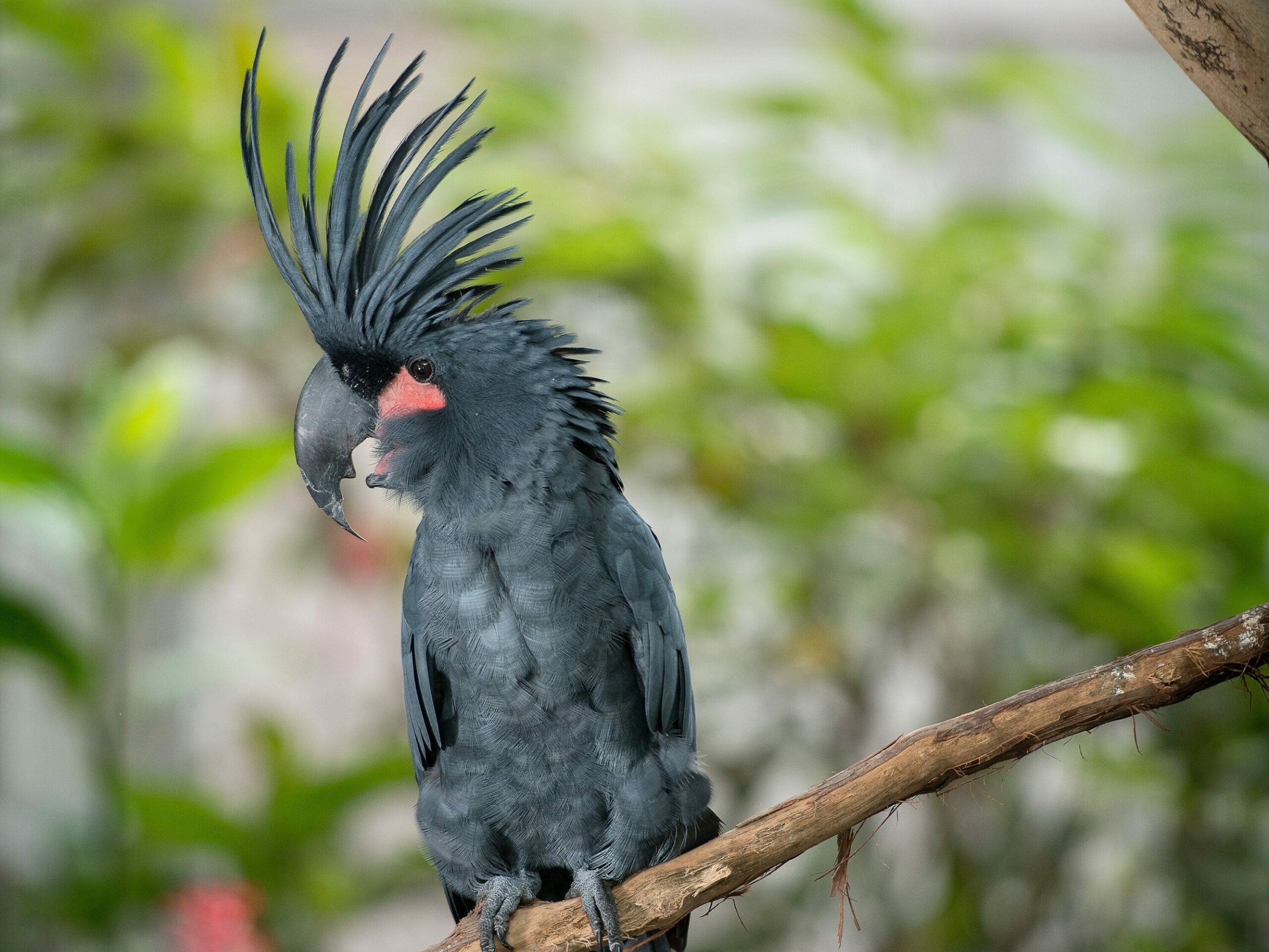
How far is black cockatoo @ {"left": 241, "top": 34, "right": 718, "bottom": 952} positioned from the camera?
1004mm

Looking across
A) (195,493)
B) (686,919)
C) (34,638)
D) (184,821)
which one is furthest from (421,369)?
(184,821)

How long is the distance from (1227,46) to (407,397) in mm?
799

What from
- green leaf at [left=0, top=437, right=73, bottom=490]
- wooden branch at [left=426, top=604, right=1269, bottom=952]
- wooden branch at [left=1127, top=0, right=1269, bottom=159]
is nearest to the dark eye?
wooden branch at [left=426, top=604, right=1269, bottom=952]

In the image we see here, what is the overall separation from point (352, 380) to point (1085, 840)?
7.05 feet

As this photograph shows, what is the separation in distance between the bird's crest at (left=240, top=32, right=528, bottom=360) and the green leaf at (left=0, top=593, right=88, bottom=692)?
1312 millimetres

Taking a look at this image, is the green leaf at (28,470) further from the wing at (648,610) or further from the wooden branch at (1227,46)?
the wooden branch at (1227,46)

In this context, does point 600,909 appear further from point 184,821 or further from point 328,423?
point 184,821

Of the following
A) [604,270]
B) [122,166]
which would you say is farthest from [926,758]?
[122,166]

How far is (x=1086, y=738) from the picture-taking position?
2369 mm

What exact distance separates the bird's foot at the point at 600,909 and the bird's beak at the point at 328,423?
441mm

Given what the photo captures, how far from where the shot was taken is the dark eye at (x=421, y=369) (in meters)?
1.03

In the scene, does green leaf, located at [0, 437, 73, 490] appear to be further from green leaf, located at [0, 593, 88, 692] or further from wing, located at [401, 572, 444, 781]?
wing, located at [401, 572, 444, 781]

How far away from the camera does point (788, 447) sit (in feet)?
8.09

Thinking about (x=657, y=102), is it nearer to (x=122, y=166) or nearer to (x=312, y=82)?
(x=312, y=82)
